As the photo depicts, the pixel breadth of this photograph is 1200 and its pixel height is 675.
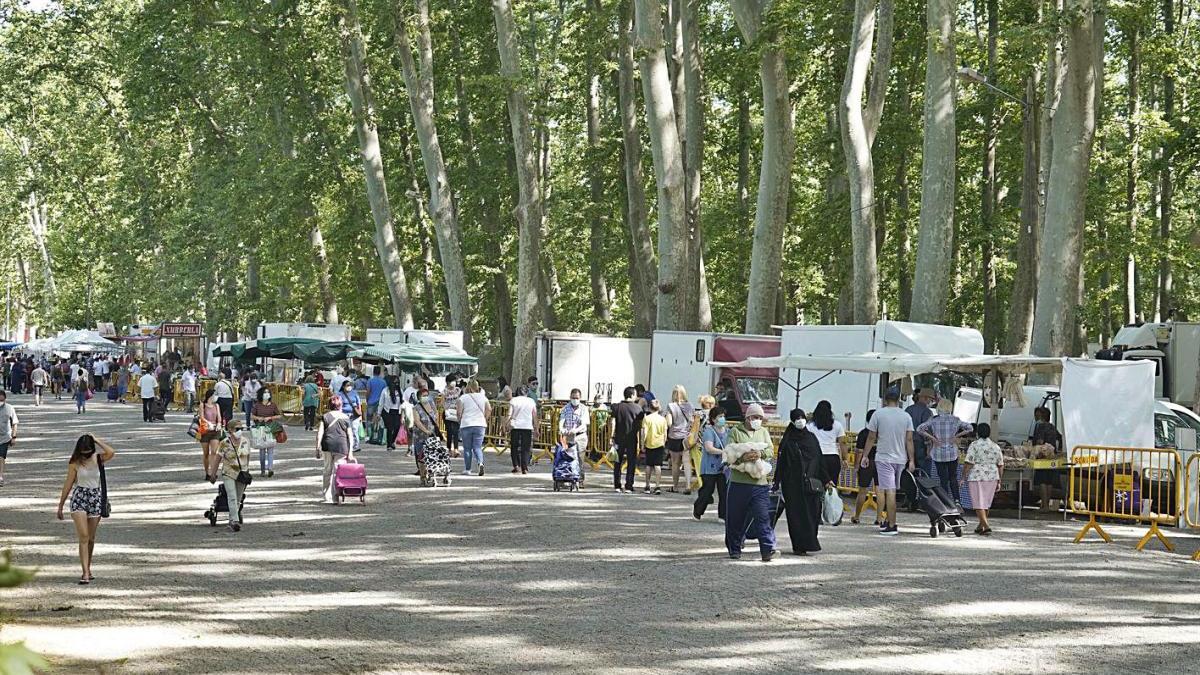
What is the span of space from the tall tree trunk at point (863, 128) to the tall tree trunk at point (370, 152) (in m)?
18.2

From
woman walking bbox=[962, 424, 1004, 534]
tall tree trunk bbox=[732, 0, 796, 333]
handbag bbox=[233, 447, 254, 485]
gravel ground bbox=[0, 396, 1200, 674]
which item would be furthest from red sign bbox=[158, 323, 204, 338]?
woman walking bbox=[962, 424, 1004, 534]

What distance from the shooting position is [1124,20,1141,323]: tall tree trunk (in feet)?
138

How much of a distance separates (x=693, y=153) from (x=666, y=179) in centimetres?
442

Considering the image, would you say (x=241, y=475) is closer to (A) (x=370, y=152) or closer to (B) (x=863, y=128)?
(B) (x=863, y=128)

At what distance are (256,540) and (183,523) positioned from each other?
7.12ft

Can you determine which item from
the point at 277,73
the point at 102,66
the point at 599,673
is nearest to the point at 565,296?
the point at 277,73

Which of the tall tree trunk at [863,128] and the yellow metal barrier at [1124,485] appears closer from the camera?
the yellow metal barrier at [1124,485]

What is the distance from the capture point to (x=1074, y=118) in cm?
2739

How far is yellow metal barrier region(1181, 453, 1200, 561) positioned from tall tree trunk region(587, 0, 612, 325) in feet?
86.1

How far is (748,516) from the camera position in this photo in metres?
15.6

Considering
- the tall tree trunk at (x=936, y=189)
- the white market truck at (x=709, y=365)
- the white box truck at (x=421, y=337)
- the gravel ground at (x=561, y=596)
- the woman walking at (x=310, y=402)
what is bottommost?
the gravel ground at (x=561, y=596)

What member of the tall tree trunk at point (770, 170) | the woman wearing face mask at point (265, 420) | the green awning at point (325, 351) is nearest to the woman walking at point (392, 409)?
the woman wearing face mask at point (265, 420)

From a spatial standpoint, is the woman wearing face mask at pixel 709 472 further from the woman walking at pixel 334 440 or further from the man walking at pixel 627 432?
the woman walking at pixel 334 440

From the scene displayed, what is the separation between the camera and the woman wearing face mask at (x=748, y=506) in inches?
604
